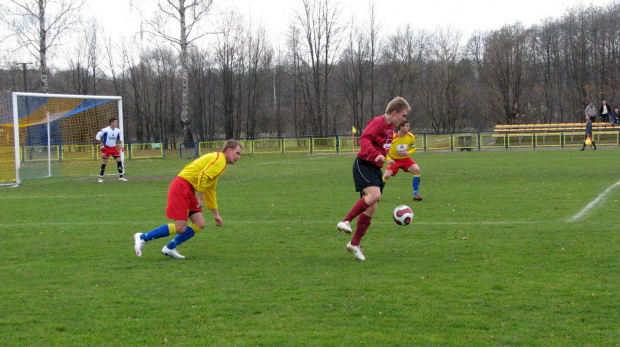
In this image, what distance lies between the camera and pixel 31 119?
21.7m

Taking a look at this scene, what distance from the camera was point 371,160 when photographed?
710 centimetres

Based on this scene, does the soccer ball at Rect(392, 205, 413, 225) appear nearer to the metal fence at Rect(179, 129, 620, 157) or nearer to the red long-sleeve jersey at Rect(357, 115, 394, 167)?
the red long-sleeve jersey at Rect(357, 115, 394, 167)

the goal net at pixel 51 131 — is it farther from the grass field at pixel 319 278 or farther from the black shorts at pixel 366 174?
the black shorts at pixel 366 174

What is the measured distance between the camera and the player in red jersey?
7094 millimetres

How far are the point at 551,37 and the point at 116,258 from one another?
53797mm

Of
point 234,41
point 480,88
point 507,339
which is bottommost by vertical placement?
point 507,339

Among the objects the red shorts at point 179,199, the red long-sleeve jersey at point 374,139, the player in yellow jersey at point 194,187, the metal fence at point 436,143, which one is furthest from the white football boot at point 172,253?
the metal fence at point 436,143

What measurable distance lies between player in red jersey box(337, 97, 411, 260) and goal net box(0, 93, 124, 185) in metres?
14.8

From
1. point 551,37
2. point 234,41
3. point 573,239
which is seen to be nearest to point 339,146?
point 234,41

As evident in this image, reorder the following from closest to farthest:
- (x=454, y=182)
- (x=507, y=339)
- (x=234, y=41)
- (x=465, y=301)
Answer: (x=507, y=339)
(x=465, y=301)
(x=454, y=182)
(x=234, y=41)

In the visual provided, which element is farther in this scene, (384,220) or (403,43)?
(403,43)

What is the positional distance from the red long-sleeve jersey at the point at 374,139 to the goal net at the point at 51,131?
14.9 m

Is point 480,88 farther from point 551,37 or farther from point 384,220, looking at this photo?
point 384,220

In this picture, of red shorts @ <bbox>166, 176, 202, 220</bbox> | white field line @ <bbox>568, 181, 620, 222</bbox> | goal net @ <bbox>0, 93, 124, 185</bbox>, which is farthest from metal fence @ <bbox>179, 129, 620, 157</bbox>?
red shorts @ <bbox>166, 176, 202, 220</bbox>
